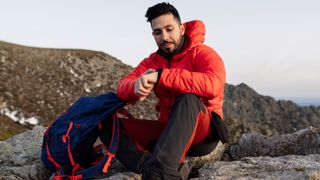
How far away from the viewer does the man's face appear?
303 inches

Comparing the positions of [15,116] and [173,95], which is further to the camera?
[15,116]

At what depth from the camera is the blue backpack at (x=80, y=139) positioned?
25.3 feet

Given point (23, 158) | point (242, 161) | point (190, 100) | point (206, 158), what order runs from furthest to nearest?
point (23, 158)
point (206, 158)
point (242, 161)
point (190, 100)

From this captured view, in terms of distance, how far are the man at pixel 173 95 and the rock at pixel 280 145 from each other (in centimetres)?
248

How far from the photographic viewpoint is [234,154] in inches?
405

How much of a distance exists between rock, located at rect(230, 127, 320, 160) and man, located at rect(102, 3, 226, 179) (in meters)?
2.48

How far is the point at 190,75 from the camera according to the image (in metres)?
6.75

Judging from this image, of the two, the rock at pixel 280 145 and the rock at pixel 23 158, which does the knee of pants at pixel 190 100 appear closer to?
the rock at pixel 280 145

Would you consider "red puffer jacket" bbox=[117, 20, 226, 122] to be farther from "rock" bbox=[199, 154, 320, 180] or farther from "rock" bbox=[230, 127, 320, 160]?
"rock" bbox=[230, 127, 320, 160]

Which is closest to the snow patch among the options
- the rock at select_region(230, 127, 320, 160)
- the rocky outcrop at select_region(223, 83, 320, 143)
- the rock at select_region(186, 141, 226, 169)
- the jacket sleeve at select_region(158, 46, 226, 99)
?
the rock at select_region(230, 127, 320, 160)

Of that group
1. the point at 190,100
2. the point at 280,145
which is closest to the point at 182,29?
the point at 190,100

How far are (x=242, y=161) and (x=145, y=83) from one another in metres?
2.84

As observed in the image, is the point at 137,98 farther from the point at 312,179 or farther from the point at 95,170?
the point at 312,179

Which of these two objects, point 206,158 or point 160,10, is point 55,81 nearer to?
point 206,158
